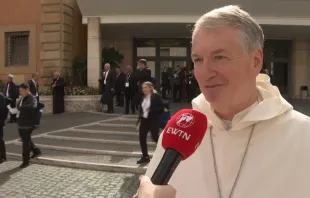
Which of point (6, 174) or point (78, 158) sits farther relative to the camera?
point (78, 158)

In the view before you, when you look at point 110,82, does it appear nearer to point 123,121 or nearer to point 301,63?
point 123,121

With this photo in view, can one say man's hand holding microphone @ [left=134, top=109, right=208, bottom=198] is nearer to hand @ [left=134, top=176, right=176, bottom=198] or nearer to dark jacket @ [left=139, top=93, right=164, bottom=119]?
hand @ [left=134, top=176, right=176, bottom=198]

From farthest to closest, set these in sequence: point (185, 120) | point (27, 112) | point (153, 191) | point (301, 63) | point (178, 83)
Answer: point (301, 63), point (178, 83), point (27, 112), point (185, 120), point (153, 191)

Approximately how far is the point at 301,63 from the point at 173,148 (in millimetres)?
20586

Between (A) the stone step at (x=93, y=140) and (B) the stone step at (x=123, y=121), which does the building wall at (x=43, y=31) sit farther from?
(A) the stone step at (x=93, y=140)

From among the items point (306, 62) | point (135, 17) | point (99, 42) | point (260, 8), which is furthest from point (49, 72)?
point (306, 62)

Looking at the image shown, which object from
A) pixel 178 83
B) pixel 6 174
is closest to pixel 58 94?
pixel 178 83

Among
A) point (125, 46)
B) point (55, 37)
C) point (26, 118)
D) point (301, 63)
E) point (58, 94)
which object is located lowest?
point (26, 118)

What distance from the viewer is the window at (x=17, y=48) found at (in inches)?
709

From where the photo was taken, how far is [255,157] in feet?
4.64

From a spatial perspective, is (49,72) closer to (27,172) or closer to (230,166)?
(27,172)

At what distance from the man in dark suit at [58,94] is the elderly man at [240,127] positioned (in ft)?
45.7

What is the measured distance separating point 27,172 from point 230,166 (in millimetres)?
6742

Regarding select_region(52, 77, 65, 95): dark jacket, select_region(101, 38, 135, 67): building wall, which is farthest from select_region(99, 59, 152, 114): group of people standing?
select_region(101, 38, 135, 67): building wall
